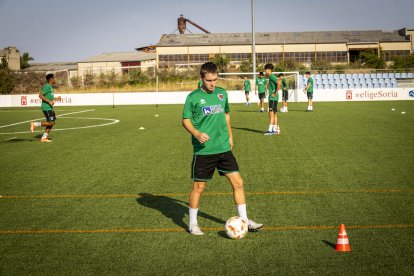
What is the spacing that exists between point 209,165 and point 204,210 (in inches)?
54.0

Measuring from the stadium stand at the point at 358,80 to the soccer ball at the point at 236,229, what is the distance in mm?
42002

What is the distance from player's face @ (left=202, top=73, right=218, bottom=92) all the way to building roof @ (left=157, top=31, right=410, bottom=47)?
69.0 metres

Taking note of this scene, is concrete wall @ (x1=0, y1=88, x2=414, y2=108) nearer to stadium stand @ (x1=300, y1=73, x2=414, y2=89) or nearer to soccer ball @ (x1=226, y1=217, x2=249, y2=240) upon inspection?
stadium stand @ (x1=300, y1=73, x2=414, y2=89)

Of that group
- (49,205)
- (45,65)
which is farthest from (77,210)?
(45,65)

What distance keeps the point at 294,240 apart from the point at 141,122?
17.6 meters

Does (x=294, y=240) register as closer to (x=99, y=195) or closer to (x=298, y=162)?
(x=99, y=195)

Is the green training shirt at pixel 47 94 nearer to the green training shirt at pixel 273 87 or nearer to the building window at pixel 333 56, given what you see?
the green training shirt at pixel 273 87

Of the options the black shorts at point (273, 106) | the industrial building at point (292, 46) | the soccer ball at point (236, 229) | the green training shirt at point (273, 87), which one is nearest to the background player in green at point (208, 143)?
the soccer ball at point (236, 229)

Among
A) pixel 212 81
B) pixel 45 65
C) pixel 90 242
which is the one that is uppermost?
pixel 45 65

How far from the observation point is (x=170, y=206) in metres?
7.66

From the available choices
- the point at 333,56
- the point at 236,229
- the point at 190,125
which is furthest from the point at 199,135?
the point at 333,56

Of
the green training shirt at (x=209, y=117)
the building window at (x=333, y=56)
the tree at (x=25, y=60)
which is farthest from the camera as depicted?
the tree at (x=25, y=60)

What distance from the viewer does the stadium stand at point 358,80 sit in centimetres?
4678

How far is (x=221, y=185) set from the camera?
9.09 metres
